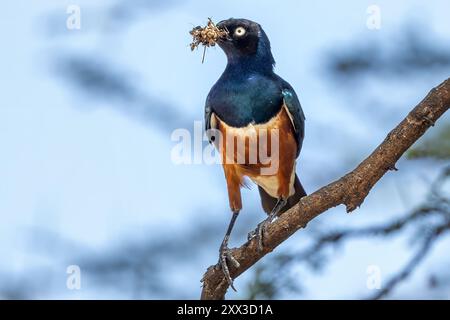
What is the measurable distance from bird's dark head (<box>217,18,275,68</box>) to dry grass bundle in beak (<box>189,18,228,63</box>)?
6.4 inches

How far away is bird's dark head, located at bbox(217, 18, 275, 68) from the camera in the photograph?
646cm

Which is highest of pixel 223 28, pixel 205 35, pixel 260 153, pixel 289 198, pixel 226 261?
pixel 223 28

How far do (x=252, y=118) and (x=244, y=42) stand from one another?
2.01 ft

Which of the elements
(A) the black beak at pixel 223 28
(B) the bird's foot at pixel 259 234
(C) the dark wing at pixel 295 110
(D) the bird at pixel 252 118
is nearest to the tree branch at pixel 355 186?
(B) the bird's foot at pixel 259 234

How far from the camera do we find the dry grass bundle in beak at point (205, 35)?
20.0ft

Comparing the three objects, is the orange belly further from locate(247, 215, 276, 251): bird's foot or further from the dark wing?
locate(247, 215, 276, 251): bird's foot

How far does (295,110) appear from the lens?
6461mm

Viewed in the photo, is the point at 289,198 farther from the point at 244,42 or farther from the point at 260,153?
the point at 244,42

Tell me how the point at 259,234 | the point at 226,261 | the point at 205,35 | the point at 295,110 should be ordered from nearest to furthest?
the point at 259,234
the point at 226,261
the point at 205,35
the point at 295,110

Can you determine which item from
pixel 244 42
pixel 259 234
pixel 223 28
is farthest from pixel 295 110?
pixel 259 234

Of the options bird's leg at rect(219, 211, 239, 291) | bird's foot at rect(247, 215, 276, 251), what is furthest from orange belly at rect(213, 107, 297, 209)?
bird's foot at rect(247, 215, 276, 251)
